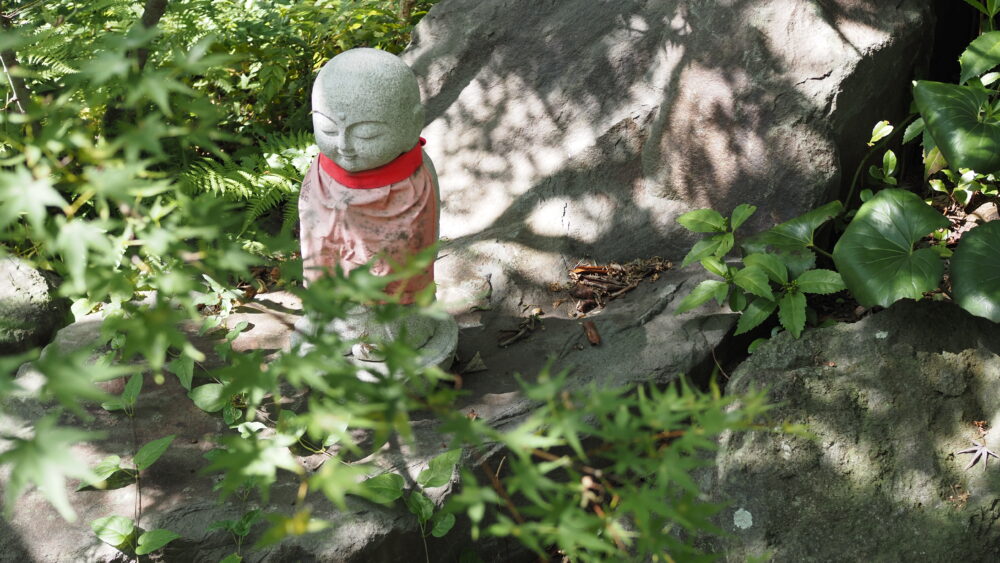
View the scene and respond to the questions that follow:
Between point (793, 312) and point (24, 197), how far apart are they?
9.66 feet

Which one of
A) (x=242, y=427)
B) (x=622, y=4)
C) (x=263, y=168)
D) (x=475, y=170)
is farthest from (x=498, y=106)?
(x=242, y=427)

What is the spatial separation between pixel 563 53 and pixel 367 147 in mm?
2058

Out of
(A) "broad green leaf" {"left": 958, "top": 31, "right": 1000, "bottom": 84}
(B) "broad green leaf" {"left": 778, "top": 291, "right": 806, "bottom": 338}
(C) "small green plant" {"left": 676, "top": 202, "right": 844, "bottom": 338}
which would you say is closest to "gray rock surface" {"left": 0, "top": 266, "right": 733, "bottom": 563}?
(C) "small green plant" {"left": 676, "top": 202, "right": 844, "bottom": 338}

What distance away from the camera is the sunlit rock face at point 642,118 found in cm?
413

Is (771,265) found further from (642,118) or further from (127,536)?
(127,536)

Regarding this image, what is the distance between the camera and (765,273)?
360 cm

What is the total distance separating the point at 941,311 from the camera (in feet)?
11.2

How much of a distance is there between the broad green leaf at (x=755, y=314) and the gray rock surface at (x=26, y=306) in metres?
2.95

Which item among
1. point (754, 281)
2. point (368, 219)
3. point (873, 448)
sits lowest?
point (873, 448)

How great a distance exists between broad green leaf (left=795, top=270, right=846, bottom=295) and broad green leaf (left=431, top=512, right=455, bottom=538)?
177 centimetres

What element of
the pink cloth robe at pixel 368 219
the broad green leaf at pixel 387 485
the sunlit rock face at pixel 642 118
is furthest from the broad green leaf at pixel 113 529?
the sunlit rock face at pixel 642 118

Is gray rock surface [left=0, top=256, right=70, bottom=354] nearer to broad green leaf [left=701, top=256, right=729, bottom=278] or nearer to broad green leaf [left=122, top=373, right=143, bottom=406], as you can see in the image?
broad green leaf [left=122, top=373, right=143, bottom=406]

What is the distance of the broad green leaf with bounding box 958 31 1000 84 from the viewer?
359 cm

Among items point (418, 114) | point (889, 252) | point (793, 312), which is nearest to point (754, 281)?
point (793, 312)
